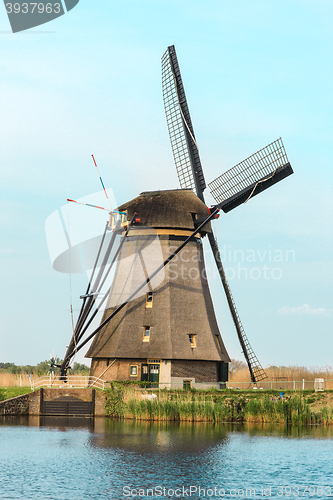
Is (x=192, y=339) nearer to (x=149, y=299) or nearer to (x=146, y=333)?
(x=146, y=333)

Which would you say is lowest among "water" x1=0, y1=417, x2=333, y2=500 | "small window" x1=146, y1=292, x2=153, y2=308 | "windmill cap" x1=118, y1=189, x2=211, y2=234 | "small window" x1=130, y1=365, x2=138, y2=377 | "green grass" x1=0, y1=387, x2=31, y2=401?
"water" x1=0, y1=417, x2=333, y2=500

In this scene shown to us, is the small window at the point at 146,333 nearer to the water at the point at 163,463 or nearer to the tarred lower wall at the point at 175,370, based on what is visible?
the tarred lower wall at the point at 175,370

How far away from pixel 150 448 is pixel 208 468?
8.22 feet

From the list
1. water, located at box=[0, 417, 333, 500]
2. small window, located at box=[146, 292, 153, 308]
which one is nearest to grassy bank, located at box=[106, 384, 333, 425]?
water, located at box=[0, 417, 333, 500]

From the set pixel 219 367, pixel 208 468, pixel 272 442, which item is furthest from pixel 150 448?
pixel 219 367

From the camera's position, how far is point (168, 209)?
28.1 metres

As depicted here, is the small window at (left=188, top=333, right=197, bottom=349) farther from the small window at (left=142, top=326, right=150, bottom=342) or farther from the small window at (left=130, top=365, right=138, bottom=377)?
the small window at (left=130, top=365, right=138, bottom=377)

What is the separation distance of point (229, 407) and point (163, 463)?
958cm

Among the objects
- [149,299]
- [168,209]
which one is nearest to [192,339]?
[149,299]

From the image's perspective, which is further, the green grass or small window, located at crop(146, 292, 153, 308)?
A: small window, located at crop(146, 292, 153, 308)

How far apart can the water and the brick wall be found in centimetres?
535

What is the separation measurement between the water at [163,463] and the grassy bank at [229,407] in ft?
6.41

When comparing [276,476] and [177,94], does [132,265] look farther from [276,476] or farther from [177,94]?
[276,476]

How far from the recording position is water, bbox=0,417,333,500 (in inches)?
485
